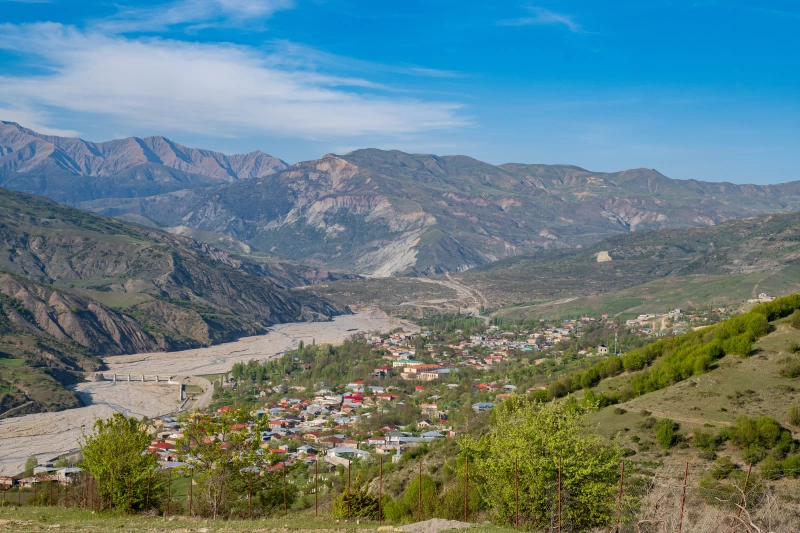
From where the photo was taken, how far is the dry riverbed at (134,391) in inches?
3140

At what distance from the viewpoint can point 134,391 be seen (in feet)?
374

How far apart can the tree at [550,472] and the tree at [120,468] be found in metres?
14.7

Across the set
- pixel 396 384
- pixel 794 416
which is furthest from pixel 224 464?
pixel 396 384

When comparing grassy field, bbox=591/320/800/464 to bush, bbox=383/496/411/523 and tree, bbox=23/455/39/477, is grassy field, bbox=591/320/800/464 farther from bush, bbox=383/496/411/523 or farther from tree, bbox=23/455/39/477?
tree, bbox=23/455/39/477

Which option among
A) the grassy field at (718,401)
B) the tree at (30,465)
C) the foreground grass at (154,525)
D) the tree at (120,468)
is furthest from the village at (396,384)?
the grassy field at (718,401)

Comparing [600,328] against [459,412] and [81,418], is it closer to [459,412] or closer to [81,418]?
[459,412]

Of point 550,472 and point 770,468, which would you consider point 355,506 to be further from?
point 770,468

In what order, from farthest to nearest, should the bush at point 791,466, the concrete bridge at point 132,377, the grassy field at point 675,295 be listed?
the grassy field at point 675,295
the concrete bridge at point 132,377
the bush at point 791,466

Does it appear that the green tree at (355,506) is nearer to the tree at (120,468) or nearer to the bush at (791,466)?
the tree at (120,468)

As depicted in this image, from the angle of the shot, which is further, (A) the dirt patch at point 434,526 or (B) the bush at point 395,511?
(B) the bush at point 395,511

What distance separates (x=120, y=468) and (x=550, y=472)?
18.0m

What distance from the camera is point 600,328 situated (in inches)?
5404

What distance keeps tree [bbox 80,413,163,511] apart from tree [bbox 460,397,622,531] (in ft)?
48.2

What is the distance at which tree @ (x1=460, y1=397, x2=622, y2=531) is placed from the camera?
25.2m
